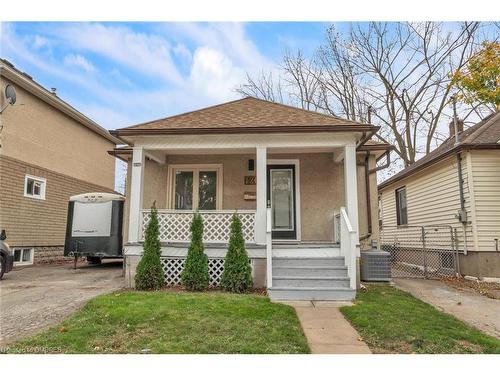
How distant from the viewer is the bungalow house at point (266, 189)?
779 cm

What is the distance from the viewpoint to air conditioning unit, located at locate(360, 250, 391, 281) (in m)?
8.71

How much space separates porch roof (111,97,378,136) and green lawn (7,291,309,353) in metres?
3.67

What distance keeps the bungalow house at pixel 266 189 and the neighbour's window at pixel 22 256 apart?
433 centimetres

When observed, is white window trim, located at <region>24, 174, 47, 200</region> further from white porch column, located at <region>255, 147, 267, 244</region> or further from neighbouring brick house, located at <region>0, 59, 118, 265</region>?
white porch column, located at <region>255, 147, 267, 244</region>

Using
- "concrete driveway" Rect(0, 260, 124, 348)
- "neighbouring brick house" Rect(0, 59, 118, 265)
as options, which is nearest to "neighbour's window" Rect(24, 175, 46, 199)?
"neighbouring brick house" Rect(0, 59, 118, 265)

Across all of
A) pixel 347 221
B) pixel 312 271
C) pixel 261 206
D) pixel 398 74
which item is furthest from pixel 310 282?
pixel 398 74

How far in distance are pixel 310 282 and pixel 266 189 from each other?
232 centimetres

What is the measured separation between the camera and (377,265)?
28.7ft

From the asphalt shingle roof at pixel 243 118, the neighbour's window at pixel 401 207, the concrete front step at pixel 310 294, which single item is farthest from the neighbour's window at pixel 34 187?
the neighbour's window at pixel 401 207

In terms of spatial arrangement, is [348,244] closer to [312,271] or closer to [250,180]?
[312,271]

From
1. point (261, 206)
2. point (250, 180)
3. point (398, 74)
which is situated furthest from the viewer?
point (398, 74)

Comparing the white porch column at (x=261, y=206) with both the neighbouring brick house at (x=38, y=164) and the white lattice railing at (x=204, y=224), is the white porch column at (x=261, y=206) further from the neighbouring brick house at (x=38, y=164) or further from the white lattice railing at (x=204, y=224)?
the neighbouring brick house at (x=38, y=164)
